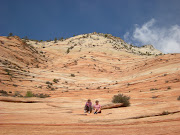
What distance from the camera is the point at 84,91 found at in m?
19.2

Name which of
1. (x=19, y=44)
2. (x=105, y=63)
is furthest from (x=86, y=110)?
(x=19, y=44)

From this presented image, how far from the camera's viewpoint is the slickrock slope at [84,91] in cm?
526

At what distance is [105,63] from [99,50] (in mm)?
11459

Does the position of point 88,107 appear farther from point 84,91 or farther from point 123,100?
point 84,91

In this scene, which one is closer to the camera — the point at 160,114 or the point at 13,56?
the point at 160,114

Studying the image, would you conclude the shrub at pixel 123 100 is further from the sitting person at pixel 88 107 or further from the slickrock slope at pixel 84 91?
the sitting person at pixel 88 107

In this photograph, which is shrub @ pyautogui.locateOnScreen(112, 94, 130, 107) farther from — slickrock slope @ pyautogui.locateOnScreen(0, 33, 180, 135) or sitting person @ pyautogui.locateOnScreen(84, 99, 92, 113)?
sitting person @ pyautogui.locateOnScreen(84, 99, 92, 113)

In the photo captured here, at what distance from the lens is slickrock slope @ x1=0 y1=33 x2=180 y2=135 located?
17.3 ft

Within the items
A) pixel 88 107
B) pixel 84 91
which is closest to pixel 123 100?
pixel 88 107

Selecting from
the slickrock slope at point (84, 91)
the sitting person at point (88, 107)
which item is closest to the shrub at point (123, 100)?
the slickrock slope at point (84, 91)

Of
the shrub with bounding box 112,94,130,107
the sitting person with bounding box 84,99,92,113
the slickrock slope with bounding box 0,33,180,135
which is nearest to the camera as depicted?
the slickrock slope with bounding box 0,33,180,135

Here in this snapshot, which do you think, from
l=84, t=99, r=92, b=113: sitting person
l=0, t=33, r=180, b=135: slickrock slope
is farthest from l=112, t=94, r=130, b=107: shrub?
l=84, t=99, r=92, b=113: sitting person

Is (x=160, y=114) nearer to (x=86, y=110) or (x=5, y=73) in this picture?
(x=86, y=110)

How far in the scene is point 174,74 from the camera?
18000 mm
